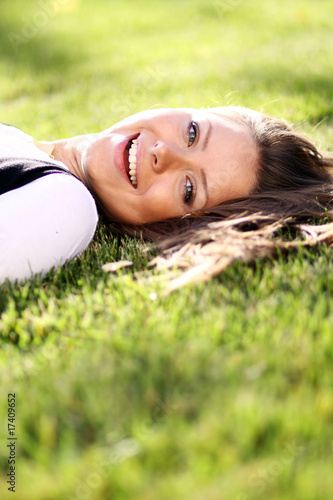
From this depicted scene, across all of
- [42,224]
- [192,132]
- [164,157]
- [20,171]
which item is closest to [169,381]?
[42,224]

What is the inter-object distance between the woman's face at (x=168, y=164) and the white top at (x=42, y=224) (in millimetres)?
472

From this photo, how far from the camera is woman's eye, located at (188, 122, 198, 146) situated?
2322 millimetres

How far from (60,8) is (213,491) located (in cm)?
1248

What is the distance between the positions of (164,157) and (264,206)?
55cm

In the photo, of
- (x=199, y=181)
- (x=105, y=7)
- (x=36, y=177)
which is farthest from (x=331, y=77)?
(x=105, y=7)

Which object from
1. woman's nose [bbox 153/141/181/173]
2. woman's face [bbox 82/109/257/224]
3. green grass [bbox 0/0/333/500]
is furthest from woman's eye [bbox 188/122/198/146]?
green grass [bbox 0/0/333/500]

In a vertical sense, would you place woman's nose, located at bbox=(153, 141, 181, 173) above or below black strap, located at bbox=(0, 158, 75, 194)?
below

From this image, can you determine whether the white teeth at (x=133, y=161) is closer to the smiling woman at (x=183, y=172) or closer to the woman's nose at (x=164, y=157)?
the smiling woman at (x=183, y=172)

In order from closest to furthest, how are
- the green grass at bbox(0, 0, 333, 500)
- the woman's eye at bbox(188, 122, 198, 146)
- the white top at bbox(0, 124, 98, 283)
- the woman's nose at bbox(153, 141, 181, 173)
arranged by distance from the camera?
the green grass at bbox(0, 0, 333, 500)
the white top at bbox(0, 124, 98, 283)
the woman's nose at bbox(153, 141, 181, 173)
the woman's eye at bbox(188, 122, 198, 146)

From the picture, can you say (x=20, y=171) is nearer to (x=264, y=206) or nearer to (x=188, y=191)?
(x=188, y=191)

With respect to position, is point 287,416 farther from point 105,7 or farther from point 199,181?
point 105,7

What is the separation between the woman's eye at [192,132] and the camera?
2.32 meters

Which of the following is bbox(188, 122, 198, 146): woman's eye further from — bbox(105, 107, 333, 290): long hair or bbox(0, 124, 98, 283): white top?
bbox(0, 124, 98, 283): white top

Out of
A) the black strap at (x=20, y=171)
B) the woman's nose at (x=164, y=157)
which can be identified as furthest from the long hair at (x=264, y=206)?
the black strap at (x=20, y=171)
